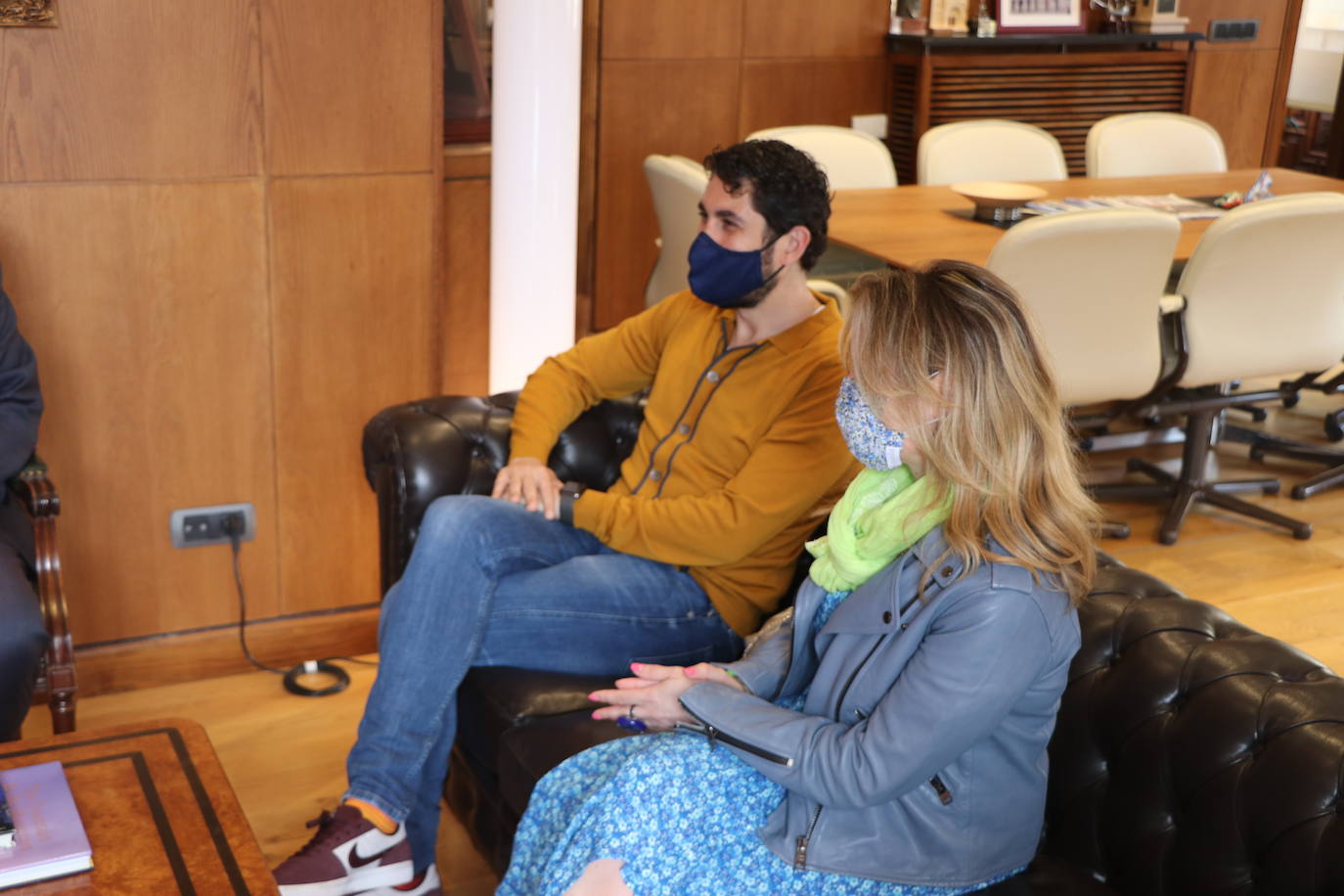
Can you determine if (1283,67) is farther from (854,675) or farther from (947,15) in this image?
(854,675)

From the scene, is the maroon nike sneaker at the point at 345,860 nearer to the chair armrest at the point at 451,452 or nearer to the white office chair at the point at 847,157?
the chair armrest at the point at 451,452

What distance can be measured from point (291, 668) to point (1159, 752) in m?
2.09

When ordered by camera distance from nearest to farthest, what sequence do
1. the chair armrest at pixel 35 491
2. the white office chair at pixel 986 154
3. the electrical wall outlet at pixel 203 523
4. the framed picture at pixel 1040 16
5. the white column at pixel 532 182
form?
the chair armrest at pixel 35 491
the white column at pixel 532 182
the electrical wall outlet at pixel 203 523
the white office chair at pixel 986 154
the framed picture at pixel 1040 16

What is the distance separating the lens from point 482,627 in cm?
224

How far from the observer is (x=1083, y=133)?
600 centimetres

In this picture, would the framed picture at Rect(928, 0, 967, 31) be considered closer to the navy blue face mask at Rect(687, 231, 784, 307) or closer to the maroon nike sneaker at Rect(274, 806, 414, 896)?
the navy blue face mask at Rect(687, 231, 784, 307)

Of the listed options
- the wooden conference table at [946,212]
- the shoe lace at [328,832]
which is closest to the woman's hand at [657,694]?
the shoe lace at [328,832]

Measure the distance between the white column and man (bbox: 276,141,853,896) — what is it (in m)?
0.67

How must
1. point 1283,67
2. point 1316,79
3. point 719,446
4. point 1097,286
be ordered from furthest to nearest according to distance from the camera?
1. point 1316,79
2. point 1283,67
3. point 1097,286
4. point 719,446

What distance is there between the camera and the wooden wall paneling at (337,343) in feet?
9.75

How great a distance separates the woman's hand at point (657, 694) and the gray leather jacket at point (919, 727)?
81mm

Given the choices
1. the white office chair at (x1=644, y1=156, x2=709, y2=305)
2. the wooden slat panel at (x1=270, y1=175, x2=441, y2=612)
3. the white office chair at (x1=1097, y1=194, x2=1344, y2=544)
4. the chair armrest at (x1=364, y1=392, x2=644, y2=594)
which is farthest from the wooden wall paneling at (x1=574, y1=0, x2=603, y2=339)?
the chair armrest at (x1=364, y1=392, x2=644, y2=594)

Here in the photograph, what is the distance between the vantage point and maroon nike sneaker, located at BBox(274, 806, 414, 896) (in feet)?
6.85

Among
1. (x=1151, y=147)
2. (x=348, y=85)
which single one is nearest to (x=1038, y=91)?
(x=1151, y=147)
